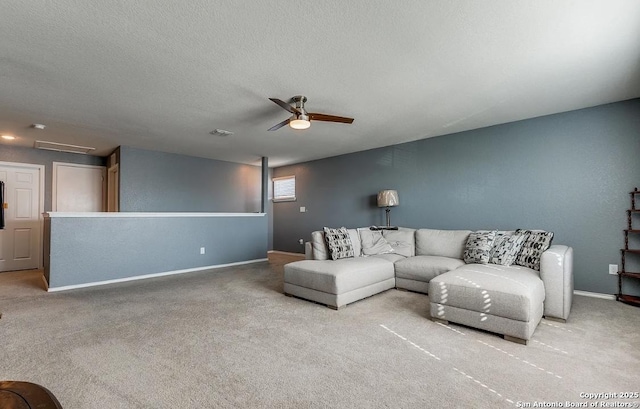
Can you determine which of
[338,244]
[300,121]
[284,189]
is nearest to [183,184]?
[284,189]

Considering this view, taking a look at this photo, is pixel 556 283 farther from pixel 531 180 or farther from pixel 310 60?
pixel 310 60

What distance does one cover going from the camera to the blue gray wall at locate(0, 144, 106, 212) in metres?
5.32

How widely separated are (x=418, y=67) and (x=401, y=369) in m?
2.45

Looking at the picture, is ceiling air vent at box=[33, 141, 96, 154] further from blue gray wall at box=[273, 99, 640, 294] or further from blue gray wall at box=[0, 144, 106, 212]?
blue gray wall at box=[273, 99, 640, 294]

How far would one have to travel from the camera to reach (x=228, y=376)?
185 centimetres

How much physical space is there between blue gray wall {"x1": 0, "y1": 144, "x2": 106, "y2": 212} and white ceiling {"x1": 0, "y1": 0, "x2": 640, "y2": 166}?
1.60 metres

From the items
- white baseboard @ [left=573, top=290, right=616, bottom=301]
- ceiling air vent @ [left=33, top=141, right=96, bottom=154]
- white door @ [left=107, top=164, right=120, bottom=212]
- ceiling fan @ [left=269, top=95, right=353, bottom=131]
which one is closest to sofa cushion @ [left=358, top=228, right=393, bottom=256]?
ceiling fan @ [left=269, top=95, right=353, bottom=131]

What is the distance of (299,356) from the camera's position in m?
2.10

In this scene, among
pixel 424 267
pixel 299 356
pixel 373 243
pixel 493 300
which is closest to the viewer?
pixel 299 356

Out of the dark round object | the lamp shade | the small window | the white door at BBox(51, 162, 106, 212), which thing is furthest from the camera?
the small window

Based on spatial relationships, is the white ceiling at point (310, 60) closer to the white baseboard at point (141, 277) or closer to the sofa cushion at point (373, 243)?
the sofa cushion at point (373, 243)

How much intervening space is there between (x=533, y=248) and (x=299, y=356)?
283 centimetres

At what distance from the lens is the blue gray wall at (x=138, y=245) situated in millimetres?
4000

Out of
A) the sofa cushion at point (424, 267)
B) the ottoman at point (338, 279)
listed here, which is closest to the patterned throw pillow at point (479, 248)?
the sofa cushion at point (424, 267)
